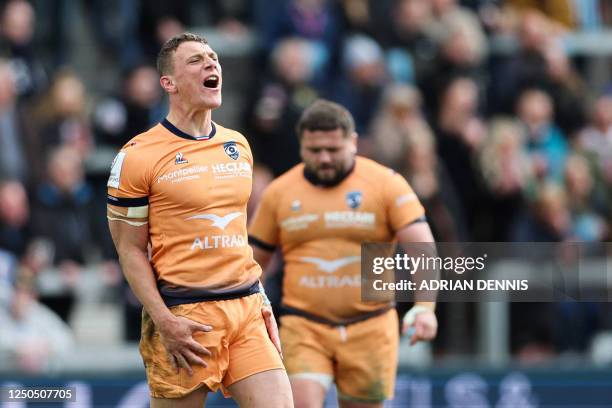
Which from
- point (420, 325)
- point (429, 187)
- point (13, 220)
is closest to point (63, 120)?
point (13, 220)

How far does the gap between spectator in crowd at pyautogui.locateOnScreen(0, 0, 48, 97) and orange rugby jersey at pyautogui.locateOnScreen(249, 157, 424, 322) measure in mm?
5467

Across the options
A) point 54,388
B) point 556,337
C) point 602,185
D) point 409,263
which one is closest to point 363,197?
point 409,263

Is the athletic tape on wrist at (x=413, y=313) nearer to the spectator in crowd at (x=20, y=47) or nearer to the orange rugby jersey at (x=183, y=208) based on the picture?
the orange rugby jersey at (x=183, y=208)

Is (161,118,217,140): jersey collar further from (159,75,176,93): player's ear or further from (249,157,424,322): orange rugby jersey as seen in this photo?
(249,157,424,322): orange rugby jersey

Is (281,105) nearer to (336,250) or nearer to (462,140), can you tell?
(462,140)

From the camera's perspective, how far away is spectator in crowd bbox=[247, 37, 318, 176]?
13.1m

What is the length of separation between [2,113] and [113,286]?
2050 mm

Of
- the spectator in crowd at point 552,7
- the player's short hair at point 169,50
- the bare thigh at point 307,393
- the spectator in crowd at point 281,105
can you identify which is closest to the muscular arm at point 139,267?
the player's short hair at point 169,50

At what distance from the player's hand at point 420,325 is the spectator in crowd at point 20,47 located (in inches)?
257

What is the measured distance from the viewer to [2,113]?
1291 cm

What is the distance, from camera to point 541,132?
14531 millimetres

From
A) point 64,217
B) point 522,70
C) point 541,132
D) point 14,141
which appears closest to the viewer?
point 64,217

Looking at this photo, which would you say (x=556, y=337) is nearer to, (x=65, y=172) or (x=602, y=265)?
(x=602, y=265)

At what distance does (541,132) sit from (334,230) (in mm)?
6249
